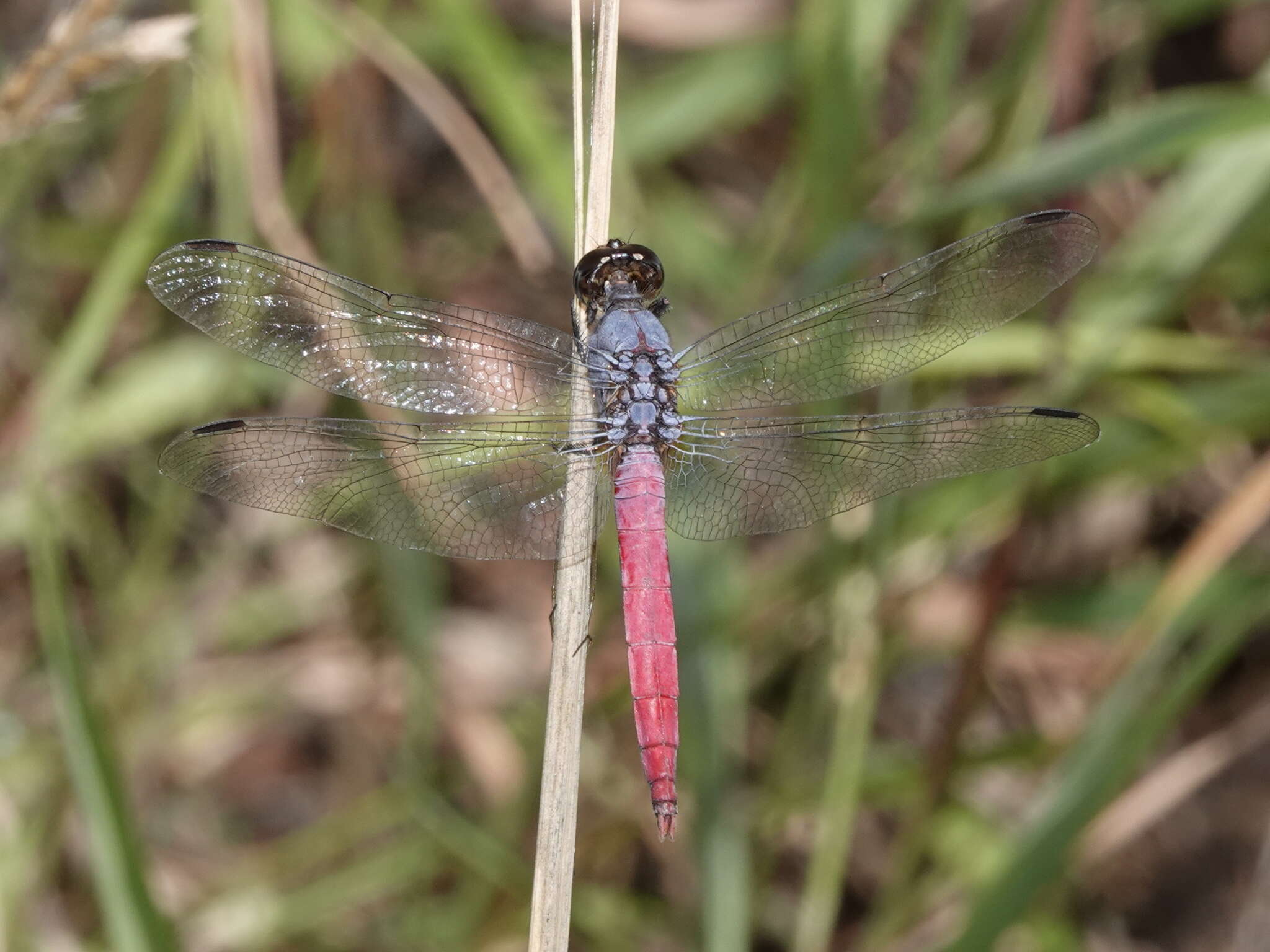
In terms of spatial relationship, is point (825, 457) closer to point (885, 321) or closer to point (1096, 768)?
point (885, 321)

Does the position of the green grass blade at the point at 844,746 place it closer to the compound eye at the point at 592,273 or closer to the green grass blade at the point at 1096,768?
the green grass blade at the point at 1096,768

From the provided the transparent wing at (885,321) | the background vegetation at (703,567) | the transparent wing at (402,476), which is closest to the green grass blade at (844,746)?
the background vegetation at (703,567)

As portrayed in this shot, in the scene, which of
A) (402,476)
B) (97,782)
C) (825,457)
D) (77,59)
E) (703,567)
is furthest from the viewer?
(703,567)

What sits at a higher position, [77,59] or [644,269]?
[644,269]

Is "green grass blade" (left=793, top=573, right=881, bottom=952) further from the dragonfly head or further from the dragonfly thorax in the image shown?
the dragonfly head

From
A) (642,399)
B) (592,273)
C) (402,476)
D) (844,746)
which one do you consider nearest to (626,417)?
(642,399)

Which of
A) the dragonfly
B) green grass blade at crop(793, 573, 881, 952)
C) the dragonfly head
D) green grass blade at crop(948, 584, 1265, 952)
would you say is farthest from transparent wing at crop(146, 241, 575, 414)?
green grass blade at crop(948, 584, 1265, 952)

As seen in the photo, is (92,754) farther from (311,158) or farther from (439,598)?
(311,158)
